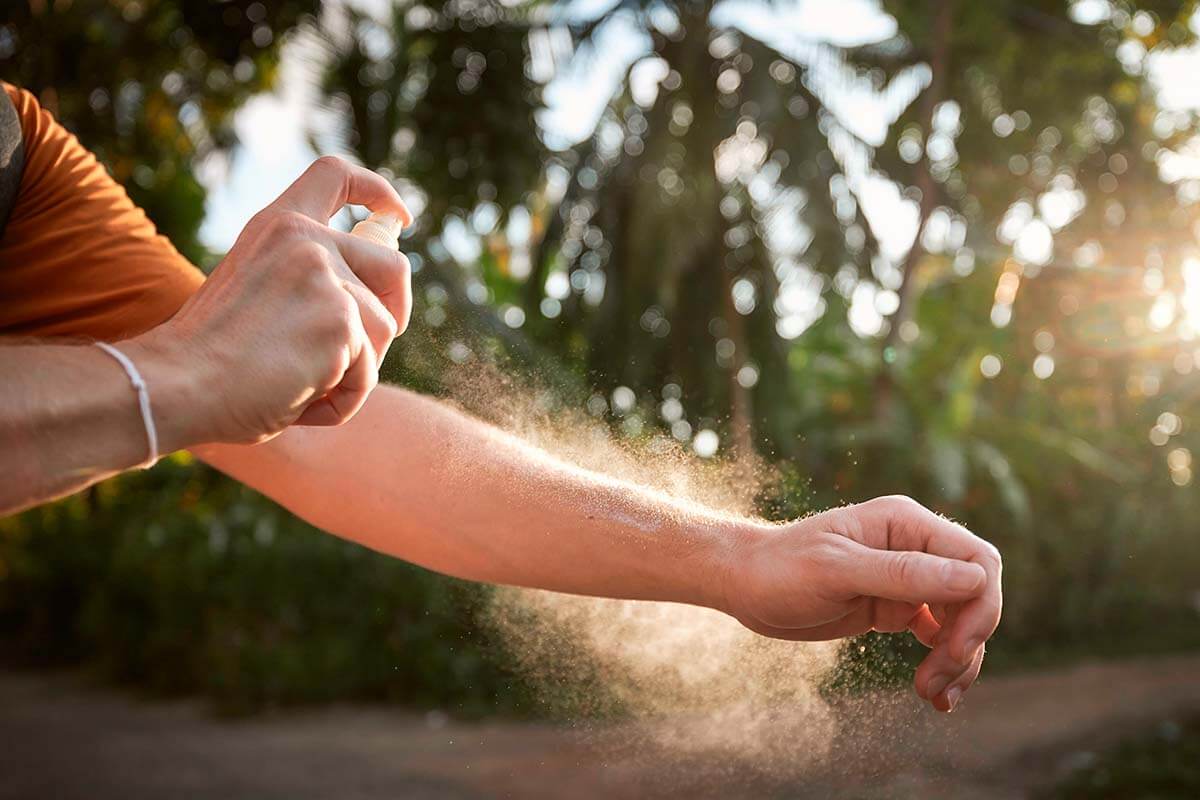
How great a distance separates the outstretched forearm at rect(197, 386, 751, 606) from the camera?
3.99 feet

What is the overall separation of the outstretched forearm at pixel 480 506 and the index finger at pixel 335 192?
34 cm

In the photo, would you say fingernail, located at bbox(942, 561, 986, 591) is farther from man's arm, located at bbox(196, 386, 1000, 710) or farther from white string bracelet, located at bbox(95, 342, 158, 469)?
white string bracelet, located at bbox(95, 342, 158, 469)

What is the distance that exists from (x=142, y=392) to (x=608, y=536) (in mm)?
591

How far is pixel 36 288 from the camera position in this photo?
4.45ft

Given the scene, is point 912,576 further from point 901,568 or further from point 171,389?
point 171,389

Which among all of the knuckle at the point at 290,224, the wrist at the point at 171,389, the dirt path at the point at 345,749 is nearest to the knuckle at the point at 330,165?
the knuckle at the point at 290,224

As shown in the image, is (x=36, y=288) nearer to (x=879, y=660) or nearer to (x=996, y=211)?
(x=879, y=660)

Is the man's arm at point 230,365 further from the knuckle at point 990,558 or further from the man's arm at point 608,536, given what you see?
the knuckle at point 990,558

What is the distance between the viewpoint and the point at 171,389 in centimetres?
84

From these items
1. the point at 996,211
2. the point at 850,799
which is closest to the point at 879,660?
the point at 850,799

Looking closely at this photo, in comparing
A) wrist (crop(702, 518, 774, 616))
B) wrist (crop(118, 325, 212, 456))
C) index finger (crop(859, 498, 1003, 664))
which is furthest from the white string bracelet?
index finger (crop(859, 498, 1003, 664))

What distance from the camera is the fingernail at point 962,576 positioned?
1.03 metres

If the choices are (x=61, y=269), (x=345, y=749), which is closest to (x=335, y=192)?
(x=61, y=269)

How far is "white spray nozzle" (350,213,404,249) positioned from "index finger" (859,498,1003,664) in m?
0.60
